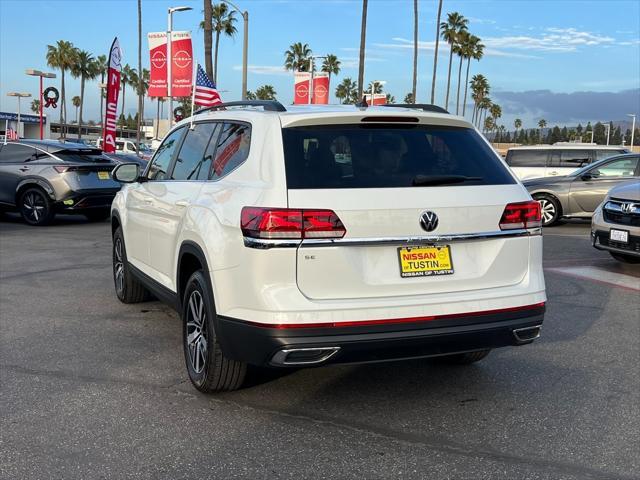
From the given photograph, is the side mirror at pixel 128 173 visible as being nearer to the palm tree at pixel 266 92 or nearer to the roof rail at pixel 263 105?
the roof rail at pixel 263 105

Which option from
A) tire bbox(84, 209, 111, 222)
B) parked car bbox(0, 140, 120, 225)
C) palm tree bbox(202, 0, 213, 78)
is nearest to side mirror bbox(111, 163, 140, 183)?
parked car bbox(0, 140, 120, 225)

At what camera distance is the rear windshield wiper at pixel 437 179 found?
3.81 metres

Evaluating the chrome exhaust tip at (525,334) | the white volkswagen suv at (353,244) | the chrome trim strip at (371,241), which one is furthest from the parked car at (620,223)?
the chrome trim strip at (371,241)

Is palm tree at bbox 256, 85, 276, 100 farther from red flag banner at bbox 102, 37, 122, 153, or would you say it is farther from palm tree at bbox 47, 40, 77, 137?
red flag banner at bbox 102, 37, 122, 153

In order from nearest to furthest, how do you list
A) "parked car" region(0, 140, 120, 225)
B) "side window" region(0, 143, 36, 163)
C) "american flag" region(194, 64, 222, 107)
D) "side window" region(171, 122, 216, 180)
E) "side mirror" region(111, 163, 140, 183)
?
"side window" region(171, 122, 216, 180), "side mirror" region(111, 163, 140, 183), "parked car" region(0, 140, 120, 225), "side window" region(0, 143, 36, 163), "american flag" region(194, 64, 222, 107)

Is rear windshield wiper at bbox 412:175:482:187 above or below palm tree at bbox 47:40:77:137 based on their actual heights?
below

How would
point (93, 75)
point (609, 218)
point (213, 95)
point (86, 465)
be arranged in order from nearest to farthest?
point (86, 465)
point (609, 218)
point (213, 95)
point (93, 75)

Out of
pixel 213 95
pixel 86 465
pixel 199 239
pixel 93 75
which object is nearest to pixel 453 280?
pixel 199 239

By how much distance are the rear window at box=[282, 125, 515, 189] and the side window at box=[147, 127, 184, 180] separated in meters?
1.98

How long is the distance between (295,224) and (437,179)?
0.92 metres

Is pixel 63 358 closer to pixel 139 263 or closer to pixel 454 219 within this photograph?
pixel 139 263

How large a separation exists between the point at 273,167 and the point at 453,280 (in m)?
1.17

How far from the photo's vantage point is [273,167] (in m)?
3.66

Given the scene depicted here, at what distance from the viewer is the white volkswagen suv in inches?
138
